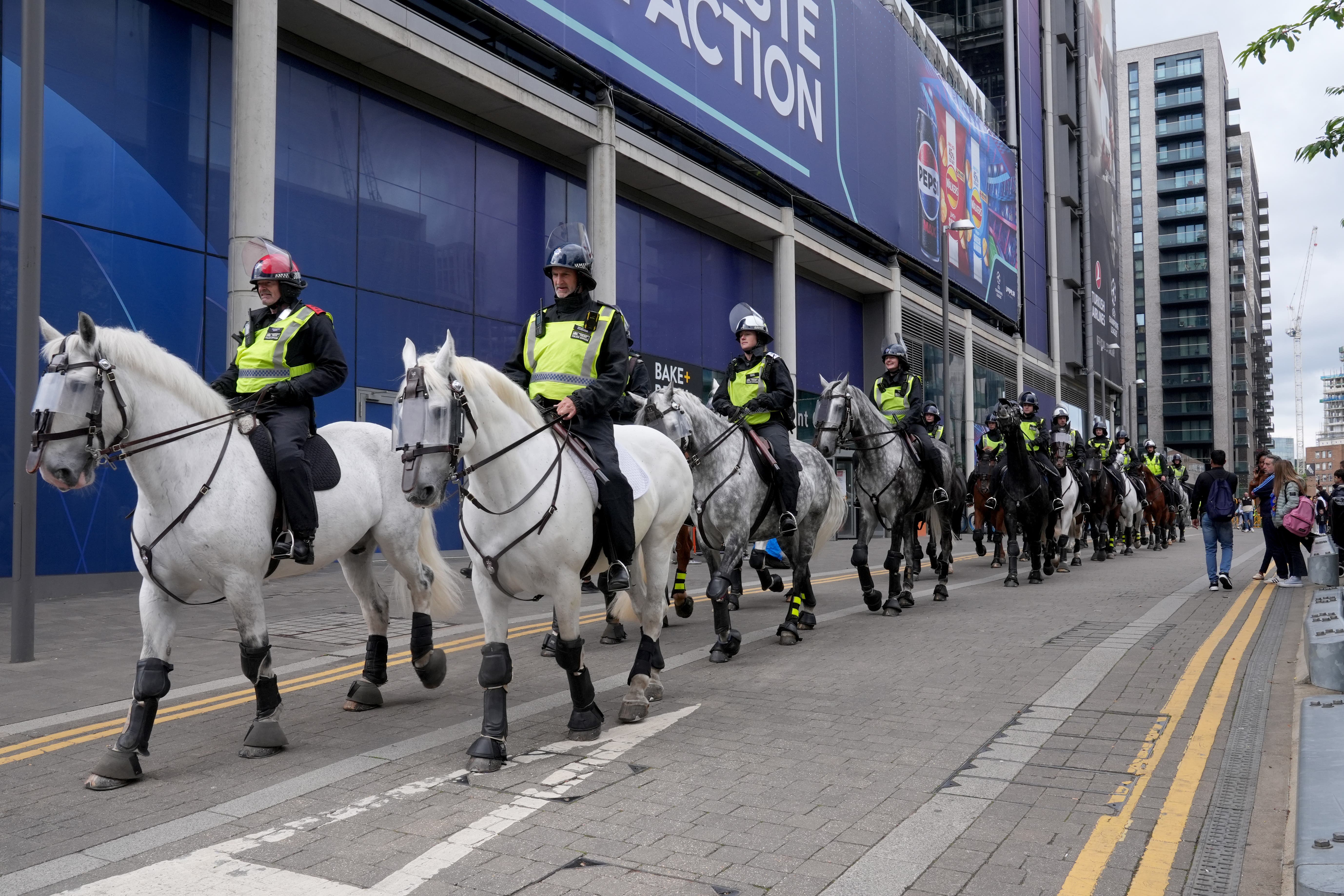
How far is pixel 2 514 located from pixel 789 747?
1095cm

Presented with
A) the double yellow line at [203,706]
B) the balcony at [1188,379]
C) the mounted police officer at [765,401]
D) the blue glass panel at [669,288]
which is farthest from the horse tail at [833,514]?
the balcony at [1188,379]

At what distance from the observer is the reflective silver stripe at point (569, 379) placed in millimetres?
5918

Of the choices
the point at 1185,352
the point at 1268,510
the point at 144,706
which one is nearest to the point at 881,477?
the point at 1268,510

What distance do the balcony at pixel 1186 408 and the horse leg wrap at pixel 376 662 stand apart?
370 feet

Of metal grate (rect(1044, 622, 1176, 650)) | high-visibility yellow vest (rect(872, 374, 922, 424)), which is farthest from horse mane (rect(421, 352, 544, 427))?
high-visibility yellow vest (rect(872, 374, 922, 424))

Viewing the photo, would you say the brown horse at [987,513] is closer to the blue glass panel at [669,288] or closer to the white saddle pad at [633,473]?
the blue glass panel at [669,288]

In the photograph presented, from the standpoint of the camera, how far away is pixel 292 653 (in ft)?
28.3

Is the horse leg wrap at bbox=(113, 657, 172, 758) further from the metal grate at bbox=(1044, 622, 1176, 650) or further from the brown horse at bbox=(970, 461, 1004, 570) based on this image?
the brown horse at bbox=(970, 461, 1004, 570)

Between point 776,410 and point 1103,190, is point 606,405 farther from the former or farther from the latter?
point 1103,190

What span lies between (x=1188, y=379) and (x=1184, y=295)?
9000 mm

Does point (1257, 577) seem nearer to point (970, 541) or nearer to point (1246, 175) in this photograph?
point (970, 541)

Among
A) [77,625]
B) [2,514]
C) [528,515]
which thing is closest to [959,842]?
[528,515]

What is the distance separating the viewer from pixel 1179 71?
107 metres

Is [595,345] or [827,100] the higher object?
[827,100]
